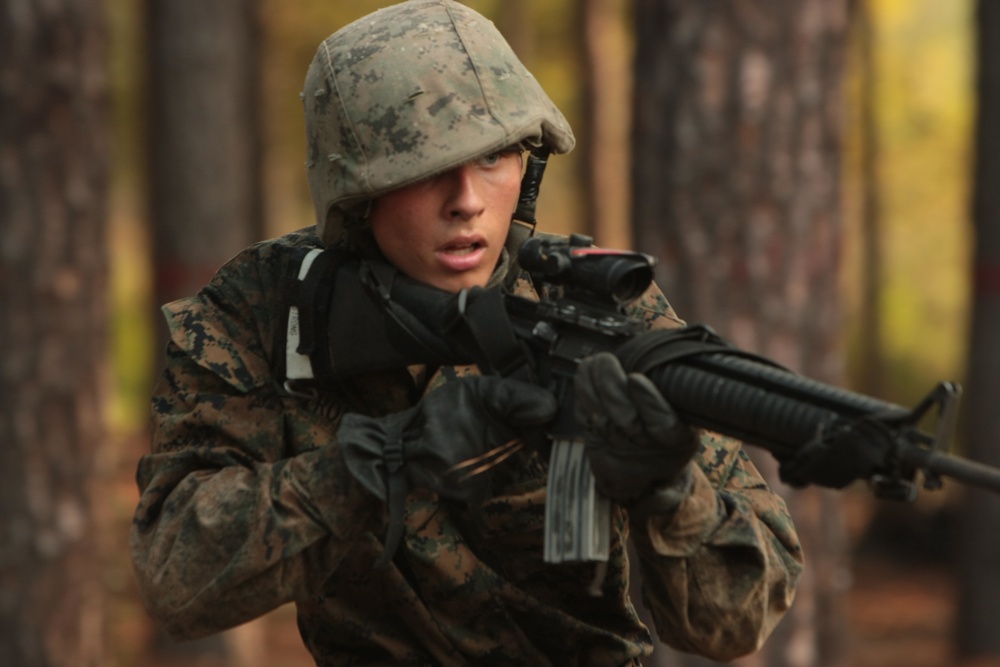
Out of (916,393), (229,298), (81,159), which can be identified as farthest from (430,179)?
(916,393)

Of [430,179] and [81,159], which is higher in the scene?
[430,179]

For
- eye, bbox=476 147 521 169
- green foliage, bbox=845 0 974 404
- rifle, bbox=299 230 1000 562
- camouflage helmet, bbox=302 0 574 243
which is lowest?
green foliage, bbox=845 0 974 404


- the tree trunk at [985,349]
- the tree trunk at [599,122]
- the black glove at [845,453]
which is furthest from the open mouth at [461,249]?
the tree trunk at [599,122]

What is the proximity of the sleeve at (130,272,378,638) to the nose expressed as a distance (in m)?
0.57

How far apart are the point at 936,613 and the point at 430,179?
9130 millimetres

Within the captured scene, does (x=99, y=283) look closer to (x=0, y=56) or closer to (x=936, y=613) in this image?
(x=0, y=56)

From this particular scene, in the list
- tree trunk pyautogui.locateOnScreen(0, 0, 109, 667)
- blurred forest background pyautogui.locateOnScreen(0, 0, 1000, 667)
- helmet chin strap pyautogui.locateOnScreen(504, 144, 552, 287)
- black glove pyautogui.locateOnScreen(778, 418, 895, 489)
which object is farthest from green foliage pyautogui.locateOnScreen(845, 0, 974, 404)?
black glove pyautogui.locateOnScreen(778, 418, 895, 489)

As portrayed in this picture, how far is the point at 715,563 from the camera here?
300 cm

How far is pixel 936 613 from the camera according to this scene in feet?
36.9

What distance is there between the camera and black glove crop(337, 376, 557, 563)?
287 cm

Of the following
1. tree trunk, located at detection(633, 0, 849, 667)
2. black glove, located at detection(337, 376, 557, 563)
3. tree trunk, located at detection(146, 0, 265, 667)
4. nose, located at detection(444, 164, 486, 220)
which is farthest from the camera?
tree trunk, located at detection(146, 0, 265, 667)

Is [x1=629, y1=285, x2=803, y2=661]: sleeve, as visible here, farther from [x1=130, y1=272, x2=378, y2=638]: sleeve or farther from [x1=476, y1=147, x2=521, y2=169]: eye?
[x1=476, y1=147, x2=521, y2=169]: eye

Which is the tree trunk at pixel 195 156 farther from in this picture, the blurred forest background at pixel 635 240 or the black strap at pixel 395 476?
the black strap at pixel 395 476

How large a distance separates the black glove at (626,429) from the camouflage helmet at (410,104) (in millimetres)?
653
